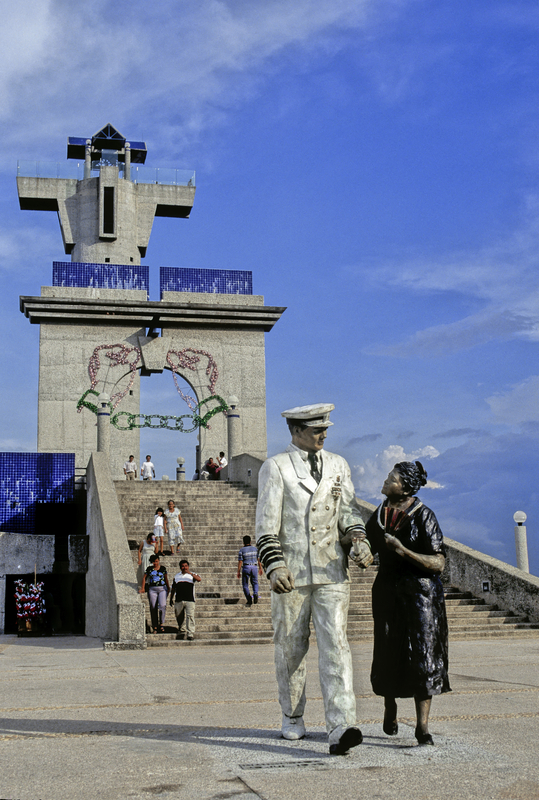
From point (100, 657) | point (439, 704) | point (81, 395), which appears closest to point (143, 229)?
point (81, 395)

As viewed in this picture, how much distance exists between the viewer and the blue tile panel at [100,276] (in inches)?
1266

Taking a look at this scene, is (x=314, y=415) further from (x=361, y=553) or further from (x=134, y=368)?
(x=134, y=368)

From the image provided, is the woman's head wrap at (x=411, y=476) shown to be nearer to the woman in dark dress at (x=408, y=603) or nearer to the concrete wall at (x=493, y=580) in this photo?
the woman in dark dress at (x=408, y=603)

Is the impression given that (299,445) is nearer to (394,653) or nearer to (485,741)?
(394,653)

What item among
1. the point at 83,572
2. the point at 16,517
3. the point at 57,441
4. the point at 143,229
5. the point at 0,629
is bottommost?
the point at 0,629

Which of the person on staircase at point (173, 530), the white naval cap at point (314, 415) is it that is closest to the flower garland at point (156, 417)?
the person on staircase at point (173, 530)

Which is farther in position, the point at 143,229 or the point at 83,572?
the point at 143,229

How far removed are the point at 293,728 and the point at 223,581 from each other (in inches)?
441

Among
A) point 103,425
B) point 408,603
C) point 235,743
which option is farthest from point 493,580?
point 103,425

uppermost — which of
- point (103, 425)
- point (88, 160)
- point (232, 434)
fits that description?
point (88, 160)

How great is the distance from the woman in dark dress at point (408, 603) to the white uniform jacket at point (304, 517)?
0.73 feet

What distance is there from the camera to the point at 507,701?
652 centimetres

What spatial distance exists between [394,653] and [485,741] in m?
0.71

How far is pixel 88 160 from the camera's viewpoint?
3666 centimetres
